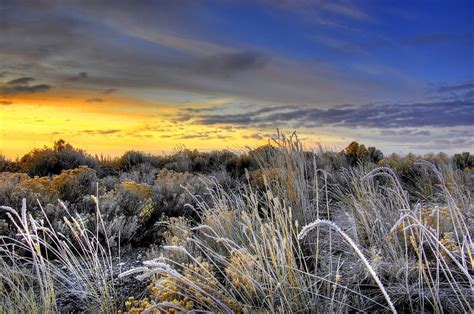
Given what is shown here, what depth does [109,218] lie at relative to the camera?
641cm

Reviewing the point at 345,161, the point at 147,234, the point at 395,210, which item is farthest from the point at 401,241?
the point at 345,161

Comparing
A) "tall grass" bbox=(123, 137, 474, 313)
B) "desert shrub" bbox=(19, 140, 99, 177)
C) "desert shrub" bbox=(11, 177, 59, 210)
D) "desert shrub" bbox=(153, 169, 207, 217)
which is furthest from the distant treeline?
"tall grass" bbox=(123, 137, 474, 313)

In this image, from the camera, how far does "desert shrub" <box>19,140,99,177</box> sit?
1120 cm

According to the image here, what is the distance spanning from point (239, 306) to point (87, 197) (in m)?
3.88

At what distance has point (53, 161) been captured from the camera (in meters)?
11.4

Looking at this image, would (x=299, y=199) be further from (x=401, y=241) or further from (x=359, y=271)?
(x=359, y=271)

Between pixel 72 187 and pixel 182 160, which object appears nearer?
pixel 72 187

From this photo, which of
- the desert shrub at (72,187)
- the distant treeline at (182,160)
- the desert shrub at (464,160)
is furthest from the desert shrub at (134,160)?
the desert shrub at (464,160)

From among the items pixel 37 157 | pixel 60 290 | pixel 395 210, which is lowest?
pixel 60 290

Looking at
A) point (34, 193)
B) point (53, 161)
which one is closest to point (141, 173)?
point (53, 161)

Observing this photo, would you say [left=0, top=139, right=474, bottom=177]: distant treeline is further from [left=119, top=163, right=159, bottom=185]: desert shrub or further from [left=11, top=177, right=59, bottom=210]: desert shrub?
[left=11, top=177, right=59, bottom=210]: desert shrub

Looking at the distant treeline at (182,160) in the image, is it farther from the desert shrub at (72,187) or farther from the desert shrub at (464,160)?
the desert shrub at (72,187)

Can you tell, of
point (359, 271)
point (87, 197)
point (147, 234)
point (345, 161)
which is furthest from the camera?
point (345, 161)

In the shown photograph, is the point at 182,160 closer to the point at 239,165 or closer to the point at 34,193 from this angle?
the point at 239,165
